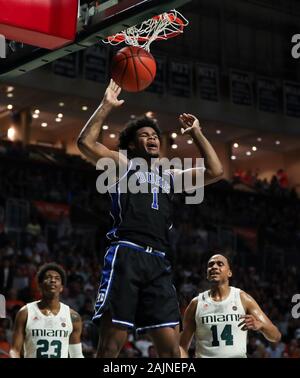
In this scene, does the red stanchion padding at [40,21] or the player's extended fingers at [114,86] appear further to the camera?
the red stanchion padding at [40,21]

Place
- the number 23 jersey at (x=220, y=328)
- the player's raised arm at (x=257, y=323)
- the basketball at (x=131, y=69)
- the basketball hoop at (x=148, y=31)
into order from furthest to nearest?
the number 23 jersey at (x=220, y=328) → the basketball hoop at (x=148, y=31) → the player's raised arm at (x=257, y=323) → the basketball at (x=131, y=69)

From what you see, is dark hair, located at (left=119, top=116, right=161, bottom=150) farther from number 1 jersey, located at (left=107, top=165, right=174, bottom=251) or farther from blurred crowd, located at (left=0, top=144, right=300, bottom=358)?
blurred crowd, located at (left=0, top=144, right=300, bottom=358)

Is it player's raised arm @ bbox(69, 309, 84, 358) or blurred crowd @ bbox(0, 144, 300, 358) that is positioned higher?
blurred crowd @ bbox(0, 144, 300, 358)

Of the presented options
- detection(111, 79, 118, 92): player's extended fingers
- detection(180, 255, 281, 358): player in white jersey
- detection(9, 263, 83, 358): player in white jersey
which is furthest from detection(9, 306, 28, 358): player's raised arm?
detection(111, 79, 118, 92): player's extended fingers

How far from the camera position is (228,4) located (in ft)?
82.2

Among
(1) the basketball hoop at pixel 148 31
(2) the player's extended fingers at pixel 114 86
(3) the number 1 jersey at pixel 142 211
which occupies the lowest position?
(3) the number 1 jersey at pixel 142 211

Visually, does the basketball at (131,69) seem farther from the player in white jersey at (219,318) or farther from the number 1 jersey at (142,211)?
the player in white jersey at (219,318)

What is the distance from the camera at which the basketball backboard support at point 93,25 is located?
539 cm

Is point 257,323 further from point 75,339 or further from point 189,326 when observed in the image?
point 75,339

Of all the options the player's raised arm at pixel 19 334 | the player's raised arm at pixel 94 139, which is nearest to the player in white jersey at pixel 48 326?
the player's raised arm at pixel 19 334

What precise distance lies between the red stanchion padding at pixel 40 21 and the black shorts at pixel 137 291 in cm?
164

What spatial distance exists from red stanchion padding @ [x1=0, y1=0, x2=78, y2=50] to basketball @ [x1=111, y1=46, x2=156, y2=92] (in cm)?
40

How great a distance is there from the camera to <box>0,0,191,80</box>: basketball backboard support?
5.39 meters

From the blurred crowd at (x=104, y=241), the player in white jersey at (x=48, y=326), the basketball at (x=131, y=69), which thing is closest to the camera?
the basketball at (x=131, y=69)
